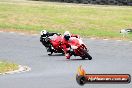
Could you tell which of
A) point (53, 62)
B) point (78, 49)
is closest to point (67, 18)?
point (78, 49)

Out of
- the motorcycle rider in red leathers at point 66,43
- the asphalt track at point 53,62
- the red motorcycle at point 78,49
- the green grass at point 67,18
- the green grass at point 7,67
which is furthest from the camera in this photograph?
the green grass at point 67,18

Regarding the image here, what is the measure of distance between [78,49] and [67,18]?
19.7 m

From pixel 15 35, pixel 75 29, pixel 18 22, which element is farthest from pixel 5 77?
pixel 18 22

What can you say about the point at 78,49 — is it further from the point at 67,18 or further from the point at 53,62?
the point at 67,18

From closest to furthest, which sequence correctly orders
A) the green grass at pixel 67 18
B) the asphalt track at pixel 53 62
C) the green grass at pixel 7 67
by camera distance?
the asphalt track at pixel 53 62 → the green grass at pixel 7 67 → the green grass at pixel 67 18

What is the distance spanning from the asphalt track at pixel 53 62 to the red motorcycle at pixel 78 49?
0.25 m

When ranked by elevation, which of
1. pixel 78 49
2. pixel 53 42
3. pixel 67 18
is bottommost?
pixel 67 18

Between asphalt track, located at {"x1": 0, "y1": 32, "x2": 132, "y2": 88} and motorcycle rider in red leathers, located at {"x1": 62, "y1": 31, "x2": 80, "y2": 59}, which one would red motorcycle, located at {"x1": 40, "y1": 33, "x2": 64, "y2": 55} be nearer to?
asphalt track, located at {"x1": 0, "y1": 32, "x2": 132, "y2": 88}

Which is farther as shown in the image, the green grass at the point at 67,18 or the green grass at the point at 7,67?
the green grass at the point at 67,18

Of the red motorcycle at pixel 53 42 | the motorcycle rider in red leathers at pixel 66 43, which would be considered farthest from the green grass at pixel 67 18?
the motorcycle rider in red leathers at pixel 66 43

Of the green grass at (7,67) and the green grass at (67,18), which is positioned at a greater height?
the green grass at (7,67)

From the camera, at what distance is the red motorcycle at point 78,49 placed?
22.7 metres

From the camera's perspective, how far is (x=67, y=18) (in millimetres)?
42312

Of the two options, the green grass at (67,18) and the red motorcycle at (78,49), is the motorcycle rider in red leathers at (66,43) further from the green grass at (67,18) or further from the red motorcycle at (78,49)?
the green grass at (67,18)
